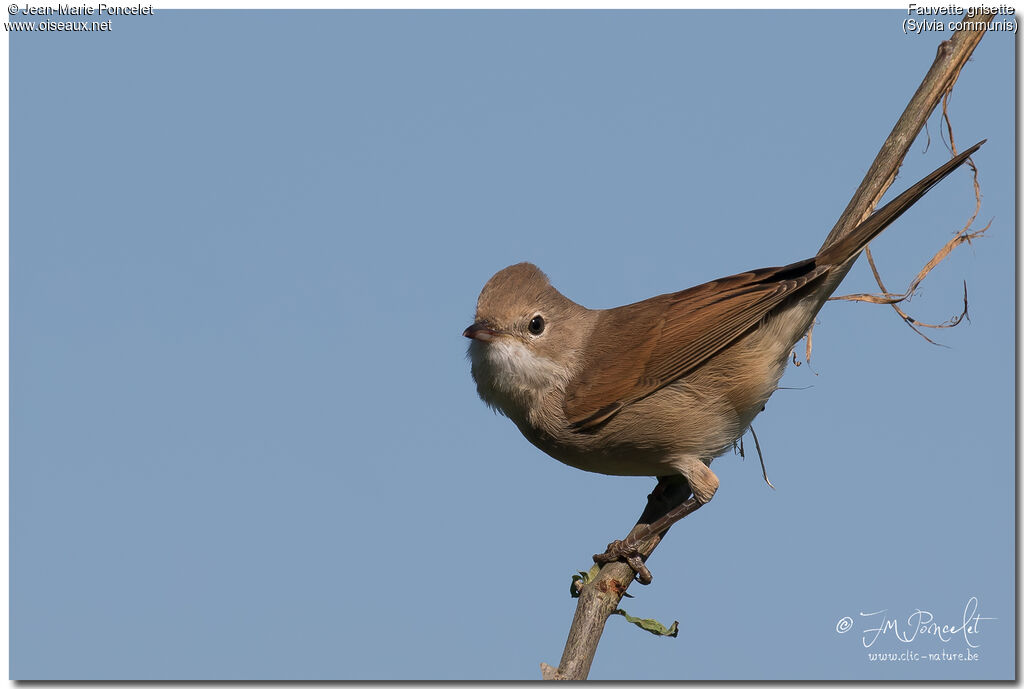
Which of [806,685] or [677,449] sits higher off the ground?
[677,449]

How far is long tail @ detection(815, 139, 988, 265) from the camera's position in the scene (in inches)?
209

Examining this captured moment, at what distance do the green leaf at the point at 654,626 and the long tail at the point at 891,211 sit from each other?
252 centimetres

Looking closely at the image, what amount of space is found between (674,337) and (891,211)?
1.54 meters

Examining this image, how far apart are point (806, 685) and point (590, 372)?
234cm

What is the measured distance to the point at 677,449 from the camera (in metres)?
5.95

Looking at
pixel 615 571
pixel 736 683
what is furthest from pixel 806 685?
A: pixel 615 571

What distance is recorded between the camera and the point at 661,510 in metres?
5.86

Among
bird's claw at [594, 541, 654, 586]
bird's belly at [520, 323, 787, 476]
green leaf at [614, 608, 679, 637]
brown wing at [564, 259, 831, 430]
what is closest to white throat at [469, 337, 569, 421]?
brown wing at [564, 259, 831, 430]

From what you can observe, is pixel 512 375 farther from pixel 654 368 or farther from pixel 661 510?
pixel 661 510

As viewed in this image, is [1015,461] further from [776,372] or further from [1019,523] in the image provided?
[776,372]

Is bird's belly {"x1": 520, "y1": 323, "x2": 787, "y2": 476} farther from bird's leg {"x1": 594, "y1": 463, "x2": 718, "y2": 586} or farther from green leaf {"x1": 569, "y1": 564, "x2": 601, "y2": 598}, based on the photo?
green leaf {"x1": 569, "y1": 564, "x2": 601, "y2": 598}

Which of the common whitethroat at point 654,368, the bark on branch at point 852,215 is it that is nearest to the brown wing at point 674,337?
the common whitethroat at point 654,368

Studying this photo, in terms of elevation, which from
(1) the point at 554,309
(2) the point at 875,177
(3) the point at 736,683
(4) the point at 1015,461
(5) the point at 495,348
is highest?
(2) the point at 875,177

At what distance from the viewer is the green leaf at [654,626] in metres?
4.60
